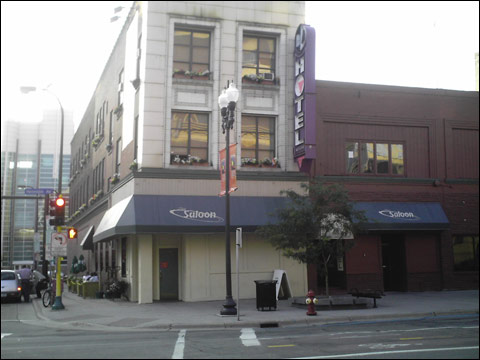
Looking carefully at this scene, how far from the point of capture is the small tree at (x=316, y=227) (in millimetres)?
17734

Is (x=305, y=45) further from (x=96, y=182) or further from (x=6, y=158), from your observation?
(x=6, y=158)

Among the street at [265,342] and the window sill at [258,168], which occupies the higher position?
A: the window sill at [258,168]

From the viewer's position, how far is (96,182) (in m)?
35.5

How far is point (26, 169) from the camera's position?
359 ft

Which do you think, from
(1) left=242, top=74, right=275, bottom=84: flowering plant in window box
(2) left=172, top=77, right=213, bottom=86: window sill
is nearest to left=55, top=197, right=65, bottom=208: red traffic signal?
(2) left=172, top=77, right=213, bottom=86: window sill

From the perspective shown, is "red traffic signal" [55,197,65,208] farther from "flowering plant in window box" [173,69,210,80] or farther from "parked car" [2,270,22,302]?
"flowering plant in window box" [173,69,210,80]

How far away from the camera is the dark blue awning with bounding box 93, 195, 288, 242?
20.4 meters

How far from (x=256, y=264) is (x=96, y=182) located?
54.9 feet

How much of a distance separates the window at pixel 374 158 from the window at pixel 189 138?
651 centimetres

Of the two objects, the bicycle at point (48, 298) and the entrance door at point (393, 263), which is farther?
the entrance door at point (393, 263)

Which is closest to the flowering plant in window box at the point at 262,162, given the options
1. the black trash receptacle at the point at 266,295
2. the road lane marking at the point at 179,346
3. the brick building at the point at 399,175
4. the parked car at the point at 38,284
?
the brick building at the point at 399,175

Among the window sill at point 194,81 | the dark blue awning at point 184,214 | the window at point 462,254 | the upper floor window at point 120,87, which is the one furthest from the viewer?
the upper floor window at point 120,87

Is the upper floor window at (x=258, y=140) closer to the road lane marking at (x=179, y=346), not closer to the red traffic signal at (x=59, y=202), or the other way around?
the red traffic signal at (x=59, y=202)

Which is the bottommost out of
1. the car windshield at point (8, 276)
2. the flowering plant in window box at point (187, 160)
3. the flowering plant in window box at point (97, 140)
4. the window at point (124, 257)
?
the car windshield at point (8, 276)
